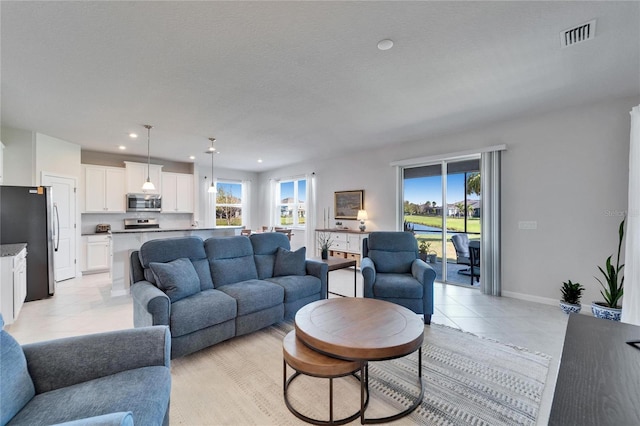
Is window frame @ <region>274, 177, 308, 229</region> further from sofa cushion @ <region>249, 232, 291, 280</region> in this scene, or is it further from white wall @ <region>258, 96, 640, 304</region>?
white wall @ <region>258, 96, 640, 304</region>

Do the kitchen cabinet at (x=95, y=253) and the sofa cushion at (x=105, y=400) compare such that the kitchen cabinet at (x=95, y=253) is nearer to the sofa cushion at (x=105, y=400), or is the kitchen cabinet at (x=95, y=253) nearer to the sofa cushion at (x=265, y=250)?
the sofa cushion at (x=265, y=250)

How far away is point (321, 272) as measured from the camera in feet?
11.4

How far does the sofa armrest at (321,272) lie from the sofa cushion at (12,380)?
257cm

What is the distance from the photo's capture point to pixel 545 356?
2.44 meters

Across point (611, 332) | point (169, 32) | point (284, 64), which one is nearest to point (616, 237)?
point (611, 332)

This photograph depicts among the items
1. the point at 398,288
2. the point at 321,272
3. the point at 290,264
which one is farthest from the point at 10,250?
the point at 398,288

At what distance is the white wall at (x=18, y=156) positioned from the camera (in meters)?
4.47

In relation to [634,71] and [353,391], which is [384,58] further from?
[353,391]

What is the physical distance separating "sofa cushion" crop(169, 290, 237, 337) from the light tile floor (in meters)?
1.35

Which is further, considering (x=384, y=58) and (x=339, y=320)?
(x=384, y=58)

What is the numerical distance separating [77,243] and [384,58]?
21.7 ft

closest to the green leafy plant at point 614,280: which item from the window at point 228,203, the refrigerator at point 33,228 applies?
the refrigerator at point 33,228

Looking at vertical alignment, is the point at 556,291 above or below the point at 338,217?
below

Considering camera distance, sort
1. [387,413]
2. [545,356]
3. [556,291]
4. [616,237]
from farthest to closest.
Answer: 1. [556,291]
2. [616,237]
3. [545,356]
4. [387,413]
